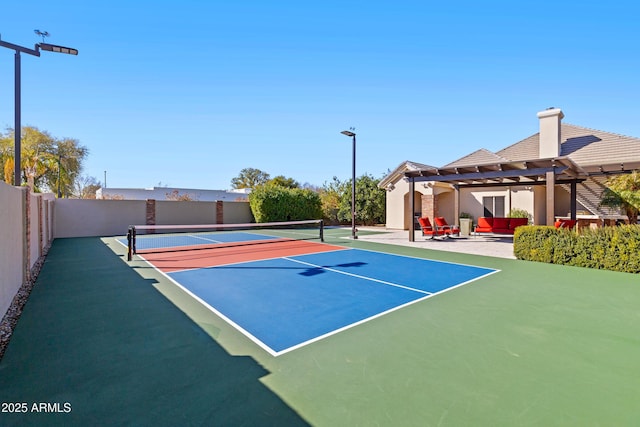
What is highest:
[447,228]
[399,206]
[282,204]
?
[282,204]

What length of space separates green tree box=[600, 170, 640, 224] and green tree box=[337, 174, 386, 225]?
14.6m

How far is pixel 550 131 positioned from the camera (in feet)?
64.8

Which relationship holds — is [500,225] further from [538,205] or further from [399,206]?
[399,206]

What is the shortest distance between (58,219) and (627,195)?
1085 inches

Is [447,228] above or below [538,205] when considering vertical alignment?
below

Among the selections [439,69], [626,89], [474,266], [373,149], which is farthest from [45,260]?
[626,89]

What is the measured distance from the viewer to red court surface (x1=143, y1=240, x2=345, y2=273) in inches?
368

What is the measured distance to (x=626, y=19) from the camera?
424 inches

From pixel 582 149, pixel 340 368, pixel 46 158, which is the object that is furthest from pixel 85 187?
pixel 582 149

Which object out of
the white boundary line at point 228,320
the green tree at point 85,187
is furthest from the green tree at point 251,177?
the white boundary line at point 228,320

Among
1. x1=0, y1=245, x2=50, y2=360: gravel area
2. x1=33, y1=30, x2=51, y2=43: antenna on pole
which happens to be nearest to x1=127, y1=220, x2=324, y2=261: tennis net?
x1=0, y1=245, x2=50, y2=360: gravel area

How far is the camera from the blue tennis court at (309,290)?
15.0 feet

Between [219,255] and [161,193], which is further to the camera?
[161,193]

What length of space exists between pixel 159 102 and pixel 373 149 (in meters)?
13.2
